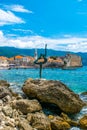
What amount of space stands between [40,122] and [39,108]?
3616 mm

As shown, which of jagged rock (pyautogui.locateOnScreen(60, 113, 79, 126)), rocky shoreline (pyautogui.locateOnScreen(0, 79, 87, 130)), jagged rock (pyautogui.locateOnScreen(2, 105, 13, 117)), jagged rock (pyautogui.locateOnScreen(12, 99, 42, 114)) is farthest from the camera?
jagged rock (pyautogui.locateOnScreen(12, 99, 42, 114))

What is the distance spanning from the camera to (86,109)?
104 feet

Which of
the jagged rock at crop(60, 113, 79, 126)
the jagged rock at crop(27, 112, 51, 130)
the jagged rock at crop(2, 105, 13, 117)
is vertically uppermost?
the jagged rock at crop(2, 105, 13, 117)

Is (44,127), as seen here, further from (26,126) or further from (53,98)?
(53,98)

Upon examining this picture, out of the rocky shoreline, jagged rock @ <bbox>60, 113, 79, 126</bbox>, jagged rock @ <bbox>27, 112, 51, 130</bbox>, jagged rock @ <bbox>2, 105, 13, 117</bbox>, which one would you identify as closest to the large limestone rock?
the rocky shoreline

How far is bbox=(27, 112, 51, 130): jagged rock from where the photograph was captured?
2400cm

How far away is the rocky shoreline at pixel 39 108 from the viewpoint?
78.5 feet

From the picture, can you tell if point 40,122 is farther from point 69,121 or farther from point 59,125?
point 69,121

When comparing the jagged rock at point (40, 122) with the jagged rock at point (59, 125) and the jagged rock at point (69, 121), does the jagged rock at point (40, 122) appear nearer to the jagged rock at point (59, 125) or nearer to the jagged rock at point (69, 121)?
the jagged rock at point (59, 125)

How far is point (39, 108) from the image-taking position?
27.9 m

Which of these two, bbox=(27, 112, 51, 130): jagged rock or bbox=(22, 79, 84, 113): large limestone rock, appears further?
bbox=(22, 79, 84, 113): large limestone rock

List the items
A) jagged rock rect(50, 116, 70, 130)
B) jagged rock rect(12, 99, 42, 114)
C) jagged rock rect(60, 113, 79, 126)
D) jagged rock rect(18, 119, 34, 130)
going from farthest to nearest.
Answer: jagged rock rect(12, 99, 42, 114)
jagged rock rect(60, 113, 79, 126)
jagged rock rect(50, 116, 70, 130)
jagged rock rect(18, 119, 34, 130)

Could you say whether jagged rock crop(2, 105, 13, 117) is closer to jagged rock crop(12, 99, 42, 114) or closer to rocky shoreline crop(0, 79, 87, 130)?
rocky shoreline crop(0, 79, 87, 130)

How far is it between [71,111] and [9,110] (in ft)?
19.4
